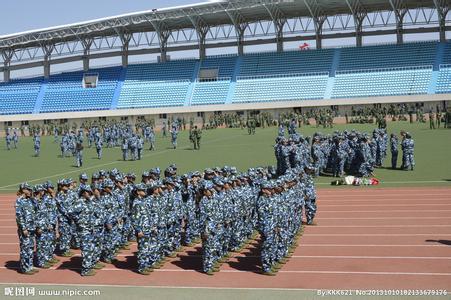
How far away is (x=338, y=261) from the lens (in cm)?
1138

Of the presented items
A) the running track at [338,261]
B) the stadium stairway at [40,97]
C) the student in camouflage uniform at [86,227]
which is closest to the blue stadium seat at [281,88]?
the stadium stairway at [40,97]

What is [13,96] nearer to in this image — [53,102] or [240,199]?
[53,102]

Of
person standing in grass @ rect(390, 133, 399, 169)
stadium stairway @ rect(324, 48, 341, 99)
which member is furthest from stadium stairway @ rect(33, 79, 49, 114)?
person standing in grass @ rect(390, 133, 399, 169)

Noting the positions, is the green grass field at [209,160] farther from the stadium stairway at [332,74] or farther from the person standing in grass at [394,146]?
the stadium stairway at [332,74]

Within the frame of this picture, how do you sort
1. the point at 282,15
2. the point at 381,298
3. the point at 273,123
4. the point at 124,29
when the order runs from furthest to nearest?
1. the point at 124,29
2. the point at 282,15
3. the point at 273,123
4. the point at 381,298

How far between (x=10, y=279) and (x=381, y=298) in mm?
6313

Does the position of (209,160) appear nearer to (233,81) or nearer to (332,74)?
(332,74)

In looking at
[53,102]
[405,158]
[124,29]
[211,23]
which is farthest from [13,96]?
[405,158]

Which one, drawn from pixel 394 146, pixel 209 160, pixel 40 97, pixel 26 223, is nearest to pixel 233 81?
pixel 40 97

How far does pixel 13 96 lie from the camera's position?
6756cm

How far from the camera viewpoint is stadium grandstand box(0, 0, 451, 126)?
176 feet

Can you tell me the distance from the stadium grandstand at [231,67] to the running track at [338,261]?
3834 cm

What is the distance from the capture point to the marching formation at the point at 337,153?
21.2 metres

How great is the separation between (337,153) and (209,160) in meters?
7.43
